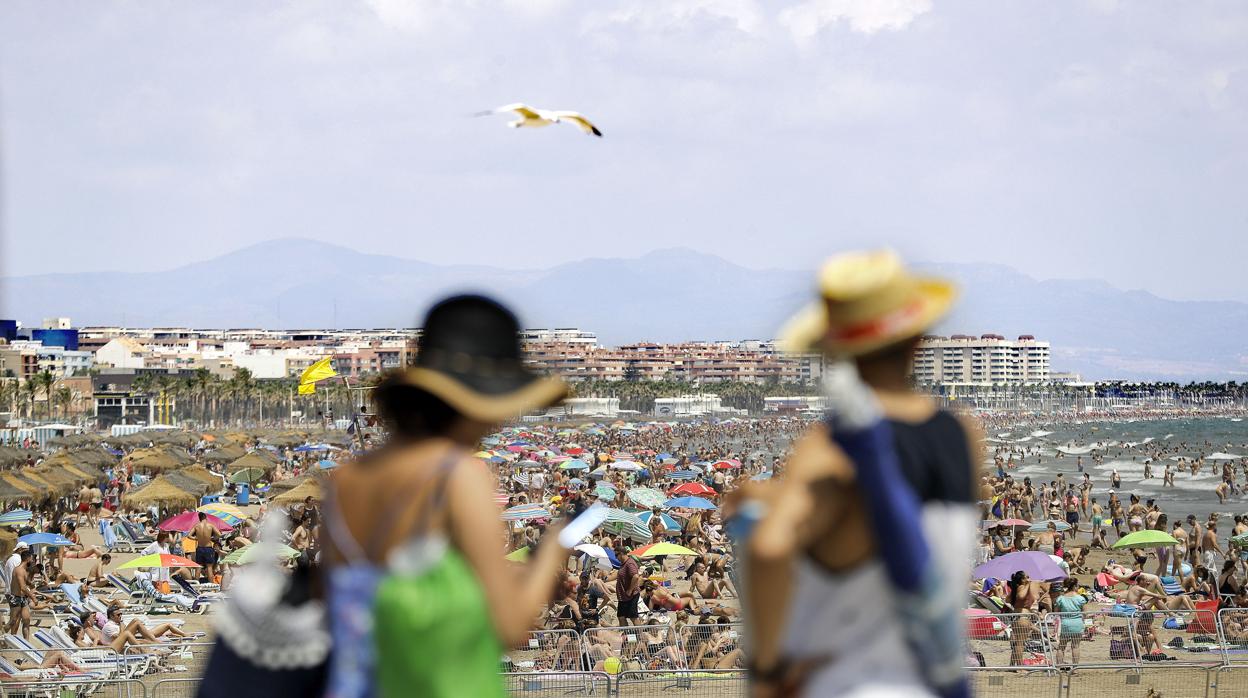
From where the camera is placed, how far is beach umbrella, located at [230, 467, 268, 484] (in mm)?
34844

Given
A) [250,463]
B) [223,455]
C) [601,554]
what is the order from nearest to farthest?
[601,554] → [250,463] → [223,455]

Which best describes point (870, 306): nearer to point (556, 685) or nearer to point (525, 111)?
point (525, 111)

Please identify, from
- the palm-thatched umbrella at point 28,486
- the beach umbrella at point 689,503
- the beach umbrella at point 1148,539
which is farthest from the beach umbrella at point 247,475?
the beach umbrella at point 1148,539

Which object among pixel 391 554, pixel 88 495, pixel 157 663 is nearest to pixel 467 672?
pixel 391 554

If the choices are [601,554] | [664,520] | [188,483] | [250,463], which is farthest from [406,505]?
[250,463]

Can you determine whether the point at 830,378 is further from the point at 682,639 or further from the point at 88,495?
the point at 88,495

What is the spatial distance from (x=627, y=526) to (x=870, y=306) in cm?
1929

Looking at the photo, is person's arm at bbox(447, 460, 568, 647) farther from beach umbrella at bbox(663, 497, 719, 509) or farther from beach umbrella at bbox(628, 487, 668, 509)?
beach umbrella at bbox(628, 487, 668, 509)

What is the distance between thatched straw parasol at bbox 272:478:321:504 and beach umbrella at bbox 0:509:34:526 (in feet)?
13.1

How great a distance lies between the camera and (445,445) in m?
2.31

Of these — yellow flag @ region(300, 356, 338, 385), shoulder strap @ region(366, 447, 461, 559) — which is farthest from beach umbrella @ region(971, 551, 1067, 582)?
yellow flag @ region(300, 356, 338, 385)

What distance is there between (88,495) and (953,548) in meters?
29.1

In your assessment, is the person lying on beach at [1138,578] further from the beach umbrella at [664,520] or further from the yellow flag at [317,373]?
the yellow flag at [317,373]

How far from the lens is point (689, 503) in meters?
26.6
